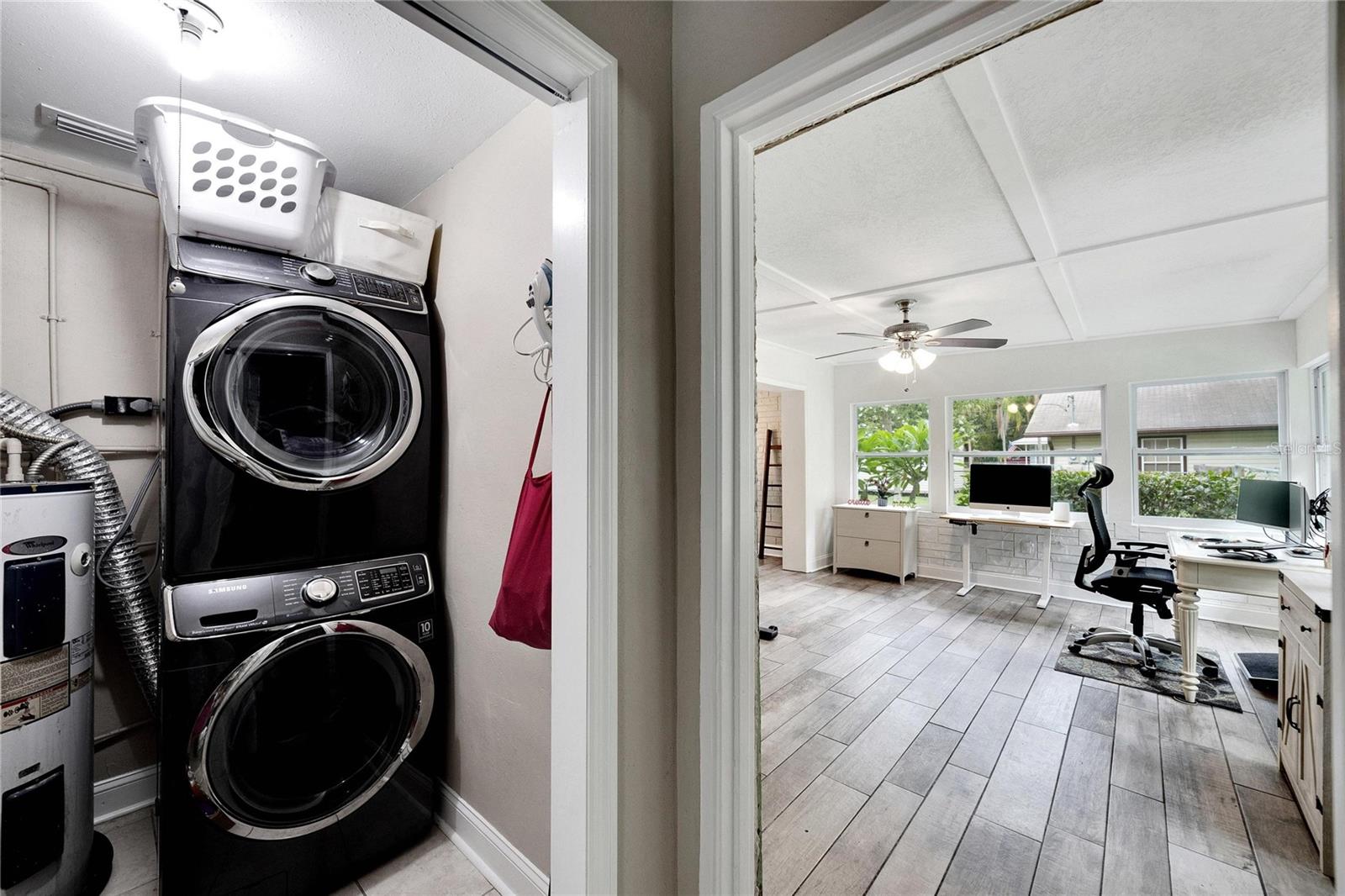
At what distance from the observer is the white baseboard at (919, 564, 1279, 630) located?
10.3ft

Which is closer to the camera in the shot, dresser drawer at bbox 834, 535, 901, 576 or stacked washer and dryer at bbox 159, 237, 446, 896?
stacked washer and dryer at bbox 159, 237, 446, 896

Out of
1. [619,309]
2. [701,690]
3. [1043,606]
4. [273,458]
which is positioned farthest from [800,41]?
[1043,606]

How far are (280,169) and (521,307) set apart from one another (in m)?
0.77

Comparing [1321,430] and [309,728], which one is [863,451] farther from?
[309,728]

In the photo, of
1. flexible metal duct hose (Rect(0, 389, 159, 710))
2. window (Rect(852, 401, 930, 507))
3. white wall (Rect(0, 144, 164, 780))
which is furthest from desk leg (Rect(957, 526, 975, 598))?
white wall (Rect(0, 144, 164, 780))

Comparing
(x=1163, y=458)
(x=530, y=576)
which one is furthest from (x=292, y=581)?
(x=1163, y=458)

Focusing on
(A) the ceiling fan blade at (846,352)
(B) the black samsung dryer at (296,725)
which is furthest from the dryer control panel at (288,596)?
(A) the ceiling fan blade at (846,352)

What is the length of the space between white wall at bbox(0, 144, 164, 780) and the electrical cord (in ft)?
0.12

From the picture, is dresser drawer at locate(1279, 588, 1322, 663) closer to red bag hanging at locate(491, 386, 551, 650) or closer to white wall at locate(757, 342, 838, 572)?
red bag hanging at locate(491, 386, 551, 650)

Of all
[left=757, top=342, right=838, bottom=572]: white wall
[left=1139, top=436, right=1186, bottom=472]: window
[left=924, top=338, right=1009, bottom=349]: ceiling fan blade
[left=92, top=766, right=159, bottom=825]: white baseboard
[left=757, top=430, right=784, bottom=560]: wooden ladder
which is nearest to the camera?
[left=92, top=766, right=159, bottom=825]: white baseboard

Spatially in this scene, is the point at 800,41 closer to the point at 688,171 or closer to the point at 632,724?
the point at 688,171

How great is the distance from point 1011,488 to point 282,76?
229 inches

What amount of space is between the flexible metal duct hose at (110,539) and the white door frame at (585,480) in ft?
5.04

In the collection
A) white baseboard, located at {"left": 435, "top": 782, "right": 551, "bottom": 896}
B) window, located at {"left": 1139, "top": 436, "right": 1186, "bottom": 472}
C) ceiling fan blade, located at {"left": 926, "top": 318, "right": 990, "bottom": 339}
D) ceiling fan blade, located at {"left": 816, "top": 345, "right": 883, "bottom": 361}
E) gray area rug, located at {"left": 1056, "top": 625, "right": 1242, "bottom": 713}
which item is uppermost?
ceiling fan blade, located at {"left": 816, "top": 345, "right": 883, "bottom": 361}
